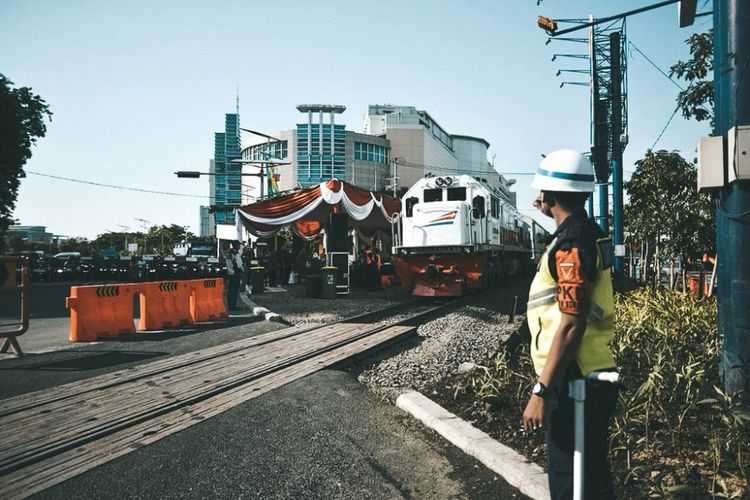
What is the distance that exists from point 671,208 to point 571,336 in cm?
1170

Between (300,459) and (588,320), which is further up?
(588,320)

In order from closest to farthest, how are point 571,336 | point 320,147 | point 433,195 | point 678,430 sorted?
point 571,336, point 678,430, point 433,195, point 320,147

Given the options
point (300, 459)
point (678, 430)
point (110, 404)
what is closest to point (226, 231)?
point (110, 404)

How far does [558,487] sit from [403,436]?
2428 millimetres

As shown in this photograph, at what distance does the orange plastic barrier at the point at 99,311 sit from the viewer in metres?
9.45

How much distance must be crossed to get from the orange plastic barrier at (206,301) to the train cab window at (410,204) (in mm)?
7068

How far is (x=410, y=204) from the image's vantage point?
699 inches

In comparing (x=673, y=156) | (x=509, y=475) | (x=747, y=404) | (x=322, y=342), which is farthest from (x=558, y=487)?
(x=673, y=156)

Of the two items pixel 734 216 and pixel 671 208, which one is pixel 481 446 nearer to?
pixel 734 216

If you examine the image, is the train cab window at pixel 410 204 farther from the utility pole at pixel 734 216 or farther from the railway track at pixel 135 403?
the utility pole at pixel 734 216

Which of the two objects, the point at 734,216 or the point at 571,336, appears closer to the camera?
the point at 571,336

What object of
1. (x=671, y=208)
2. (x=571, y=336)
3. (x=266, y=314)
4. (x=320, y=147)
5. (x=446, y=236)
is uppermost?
(x=320, y=147)

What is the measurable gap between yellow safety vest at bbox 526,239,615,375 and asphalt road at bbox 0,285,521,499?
61.5 inches

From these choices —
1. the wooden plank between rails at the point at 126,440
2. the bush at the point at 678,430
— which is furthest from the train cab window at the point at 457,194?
the bush at the point at 678,430
